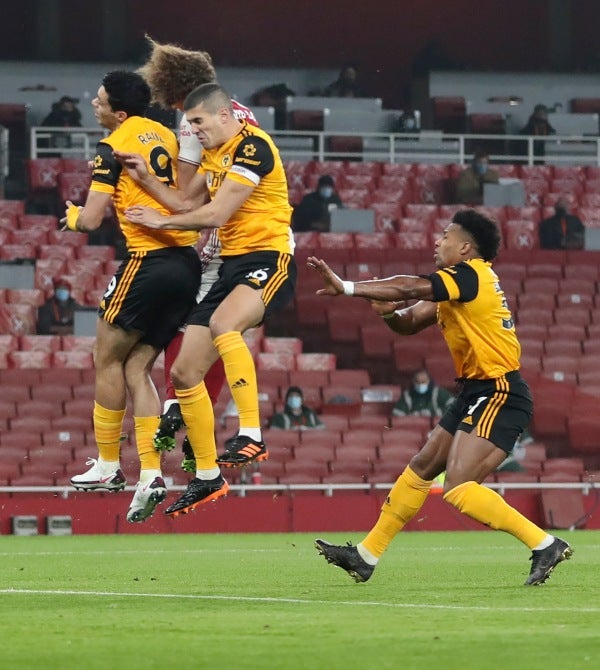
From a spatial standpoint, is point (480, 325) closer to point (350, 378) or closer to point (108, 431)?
point (108, 431)

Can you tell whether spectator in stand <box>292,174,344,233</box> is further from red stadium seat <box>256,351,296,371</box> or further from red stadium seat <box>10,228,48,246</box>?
red stadium seat <box>10,228,48,246</box>

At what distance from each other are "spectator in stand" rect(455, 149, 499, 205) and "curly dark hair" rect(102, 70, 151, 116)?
57.3 feet

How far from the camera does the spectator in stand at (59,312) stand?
2120 cm

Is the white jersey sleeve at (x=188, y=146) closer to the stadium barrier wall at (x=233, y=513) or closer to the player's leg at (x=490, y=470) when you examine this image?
the player's leg at (x=490, y=470)

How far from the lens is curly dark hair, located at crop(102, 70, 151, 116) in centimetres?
845

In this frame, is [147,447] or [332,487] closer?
[147,447]

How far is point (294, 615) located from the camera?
21.8ft

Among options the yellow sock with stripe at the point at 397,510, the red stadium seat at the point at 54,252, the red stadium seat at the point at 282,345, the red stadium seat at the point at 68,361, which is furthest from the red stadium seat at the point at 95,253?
the yellow sock with stripe at the point at 397,510

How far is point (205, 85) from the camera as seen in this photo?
8.18m

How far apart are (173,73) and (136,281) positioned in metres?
1.15

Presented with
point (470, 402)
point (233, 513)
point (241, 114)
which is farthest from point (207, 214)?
point (233, 513)

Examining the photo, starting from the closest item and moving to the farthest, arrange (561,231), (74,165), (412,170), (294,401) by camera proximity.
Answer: (294,401) < (561,231) < (74,165) < (412,170)

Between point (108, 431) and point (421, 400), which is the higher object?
point (108, 431)

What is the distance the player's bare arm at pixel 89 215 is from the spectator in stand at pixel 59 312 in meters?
13.0
